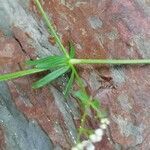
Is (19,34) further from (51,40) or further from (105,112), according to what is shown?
(105,112)

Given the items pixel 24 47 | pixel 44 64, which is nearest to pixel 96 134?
pixel 44 64

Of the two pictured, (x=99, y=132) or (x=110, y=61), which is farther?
(x=110, y=61)

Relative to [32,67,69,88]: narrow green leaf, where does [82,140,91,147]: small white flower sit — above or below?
below

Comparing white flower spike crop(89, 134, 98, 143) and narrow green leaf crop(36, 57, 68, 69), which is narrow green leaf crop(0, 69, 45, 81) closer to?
narrow green leaf crop(36, 57, 68, 69)

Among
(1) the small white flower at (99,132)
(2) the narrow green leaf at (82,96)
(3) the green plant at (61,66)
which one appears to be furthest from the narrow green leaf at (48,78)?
(1) the small white flower at (99,132)

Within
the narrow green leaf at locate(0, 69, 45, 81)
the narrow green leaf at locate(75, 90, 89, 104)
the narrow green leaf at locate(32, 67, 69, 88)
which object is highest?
the narrow green leaf at locate(0, 69, 45, 81)

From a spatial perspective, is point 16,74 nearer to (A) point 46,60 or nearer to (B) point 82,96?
(A) point 46,60

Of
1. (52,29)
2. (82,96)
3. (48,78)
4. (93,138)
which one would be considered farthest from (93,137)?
(52,29)

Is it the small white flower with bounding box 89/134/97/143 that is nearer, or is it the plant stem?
the small white flower with bounding box 89/134/97/143

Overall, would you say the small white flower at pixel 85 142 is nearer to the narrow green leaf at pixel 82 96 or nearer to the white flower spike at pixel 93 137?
the white flower spike at pixel 93 137

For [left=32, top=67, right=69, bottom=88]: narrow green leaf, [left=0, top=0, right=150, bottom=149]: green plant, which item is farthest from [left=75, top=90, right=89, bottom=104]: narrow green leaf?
[left=32, top=67, right=69, bottom=88]: narrow green leaf

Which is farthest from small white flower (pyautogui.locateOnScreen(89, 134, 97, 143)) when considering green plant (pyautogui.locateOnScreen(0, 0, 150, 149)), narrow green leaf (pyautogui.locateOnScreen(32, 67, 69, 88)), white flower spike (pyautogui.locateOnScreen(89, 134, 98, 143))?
narrow green leaf (pyautogui.locateOnScreen(32, 67, 69, 88))
